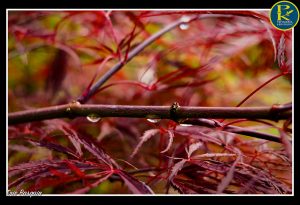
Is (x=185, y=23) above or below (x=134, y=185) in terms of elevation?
above

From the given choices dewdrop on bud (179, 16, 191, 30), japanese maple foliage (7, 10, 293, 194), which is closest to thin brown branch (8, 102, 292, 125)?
japanese maple foliage (7, 10, 293, 194)

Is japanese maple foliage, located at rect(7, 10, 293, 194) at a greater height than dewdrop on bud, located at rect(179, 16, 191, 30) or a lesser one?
lesser

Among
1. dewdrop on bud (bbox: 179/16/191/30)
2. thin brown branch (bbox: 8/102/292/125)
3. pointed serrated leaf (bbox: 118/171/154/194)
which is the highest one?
dewdrop on bud (bbox: 179/16/191/30)

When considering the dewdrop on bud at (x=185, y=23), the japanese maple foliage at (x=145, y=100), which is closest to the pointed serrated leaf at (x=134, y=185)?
the japanese maple foliage at (x=145, y=100)

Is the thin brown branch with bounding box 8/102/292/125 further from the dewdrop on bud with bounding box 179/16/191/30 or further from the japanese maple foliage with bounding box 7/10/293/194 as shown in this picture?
the dewdrop on bud with bounding box 179/16/191/30

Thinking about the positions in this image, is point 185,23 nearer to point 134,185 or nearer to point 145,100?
point 145,100

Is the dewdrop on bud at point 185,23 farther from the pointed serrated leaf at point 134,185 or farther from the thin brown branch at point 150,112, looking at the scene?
the pointed serrated leaf at point 134,185

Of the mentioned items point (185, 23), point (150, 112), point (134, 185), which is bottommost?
point (134, 185)

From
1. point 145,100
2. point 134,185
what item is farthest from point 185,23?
point 134,185

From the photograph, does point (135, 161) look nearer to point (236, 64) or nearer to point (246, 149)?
point (246, 149)

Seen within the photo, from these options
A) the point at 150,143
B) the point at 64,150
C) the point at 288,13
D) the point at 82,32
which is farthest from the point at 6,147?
the point at 288,13

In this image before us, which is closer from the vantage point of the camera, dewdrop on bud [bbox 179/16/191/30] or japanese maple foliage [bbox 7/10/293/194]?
japanese maple foliage [bbox 7/10/293/194]
